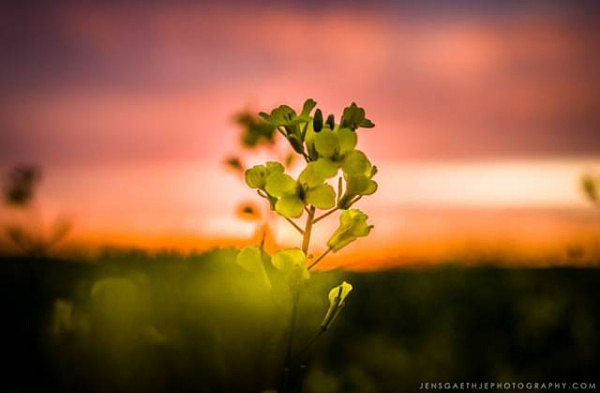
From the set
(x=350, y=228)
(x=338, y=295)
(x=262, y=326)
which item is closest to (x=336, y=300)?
(x=338, y=295)

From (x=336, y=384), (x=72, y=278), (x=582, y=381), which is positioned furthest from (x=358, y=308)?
(x=72, y=278)

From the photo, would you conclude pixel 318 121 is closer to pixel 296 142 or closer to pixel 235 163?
pixel 296 142

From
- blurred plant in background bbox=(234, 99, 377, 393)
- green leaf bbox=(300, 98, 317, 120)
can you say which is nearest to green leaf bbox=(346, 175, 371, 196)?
blurred plant in background bbox=(234, 99, 377, 393)

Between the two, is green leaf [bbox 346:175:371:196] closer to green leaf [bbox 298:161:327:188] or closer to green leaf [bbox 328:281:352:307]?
green leaf [bbox 298:161:327:188]

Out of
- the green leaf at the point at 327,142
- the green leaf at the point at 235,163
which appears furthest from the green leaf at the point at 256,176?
the green leaf at the point at 235,163

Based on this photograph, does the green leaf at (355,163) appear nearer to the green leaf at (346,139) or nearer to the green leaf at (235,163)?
the green leaf at (346,139)

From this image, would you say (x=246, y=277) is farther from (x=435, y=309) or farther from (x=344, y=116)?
(x=435, y=309)
